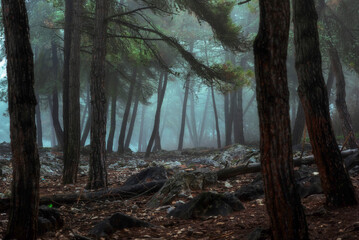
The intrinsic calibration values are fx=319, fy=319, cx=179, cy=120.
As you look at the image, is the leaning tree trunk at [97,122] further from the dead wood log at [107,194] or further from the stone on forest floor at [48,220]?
the stone on forest floor at [48,220]

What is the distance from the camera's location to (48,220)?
4.43 m

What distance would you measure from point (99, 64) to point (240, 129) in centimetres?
1516

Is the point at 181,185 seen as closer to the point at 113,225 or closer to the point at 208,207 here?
the point at 208,207

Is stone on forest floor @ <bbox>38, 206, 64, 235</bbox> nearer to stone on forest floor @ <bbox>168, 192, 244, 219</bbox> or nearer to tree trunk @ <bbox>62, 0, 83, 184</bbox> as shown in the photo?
stone on forest floor @ <bbox>168, 192, 244, 219</bbox>

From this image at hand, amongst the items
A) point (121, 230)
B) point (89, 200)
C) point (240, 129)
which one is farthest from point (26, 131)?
point (240, 129)

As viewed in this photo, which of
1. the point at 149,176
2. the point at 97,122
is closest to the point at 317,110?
the point at 149,176

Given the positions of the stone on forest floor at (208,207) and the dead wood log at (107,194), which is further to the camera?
the dead wood log at (107,194)

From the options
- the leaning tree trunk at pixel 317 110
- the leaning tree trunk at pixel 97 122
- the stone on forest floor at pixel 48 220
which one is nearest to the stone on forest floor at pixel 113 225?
the stone on forest floor at pixel 48 220

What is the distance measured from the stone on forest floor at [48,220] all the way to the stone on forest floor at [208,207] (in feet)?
5.88

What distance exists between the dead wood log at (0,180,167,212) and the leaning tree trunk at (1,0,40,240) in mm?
2270

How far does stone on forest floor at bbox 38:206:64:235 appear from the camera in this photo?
4301mm

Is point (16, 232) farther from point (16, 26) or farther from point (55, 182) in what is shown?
point (55, 182)

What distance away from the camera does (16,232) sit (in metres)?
3.50

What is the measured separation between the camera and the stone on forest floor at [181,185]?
20.5 ft
